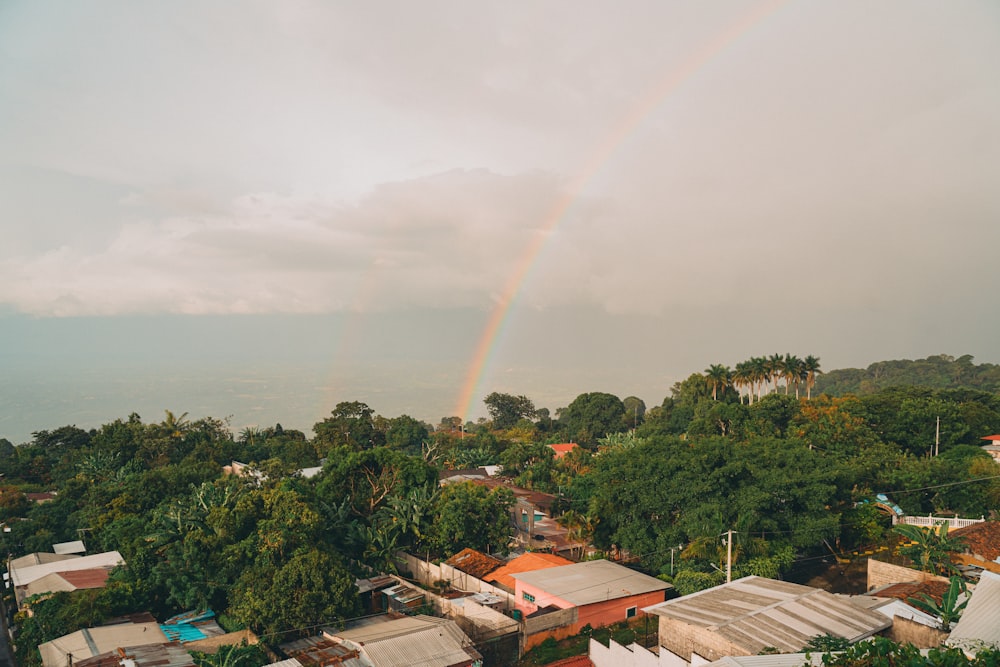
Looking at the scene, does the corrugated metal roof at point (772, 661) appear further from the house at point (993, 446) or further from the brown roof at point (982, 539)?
the house at point (993, 446)

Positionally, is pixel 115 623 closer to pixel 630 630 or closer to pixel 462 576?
pixel 462 576

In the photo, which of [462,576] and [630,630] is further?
[462,576]

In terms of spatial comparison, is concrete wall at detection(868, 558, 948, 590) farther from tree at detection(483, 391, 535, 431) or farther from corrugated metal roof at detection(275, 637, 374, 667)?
tree at detection(483, 391, 535, 431)

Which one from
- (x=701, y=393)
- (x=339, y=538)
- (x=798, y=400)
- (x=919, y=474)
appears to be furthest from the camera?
(x=701, y=393)

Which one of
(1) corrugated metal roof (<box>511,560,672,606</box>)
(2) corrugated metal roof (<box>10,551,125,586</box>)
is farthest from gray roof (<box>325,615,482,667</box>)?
(2) corrugated metal roof (<box>10,551,125,586</box>)

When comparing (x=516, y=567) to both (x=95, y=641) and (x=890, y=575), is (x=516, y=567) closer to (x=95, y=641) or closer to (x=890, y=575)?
(x=890, y=575)

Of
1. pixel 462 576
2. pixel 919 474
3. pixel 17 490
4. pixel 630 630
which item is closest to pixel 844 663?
pixel 630 630
